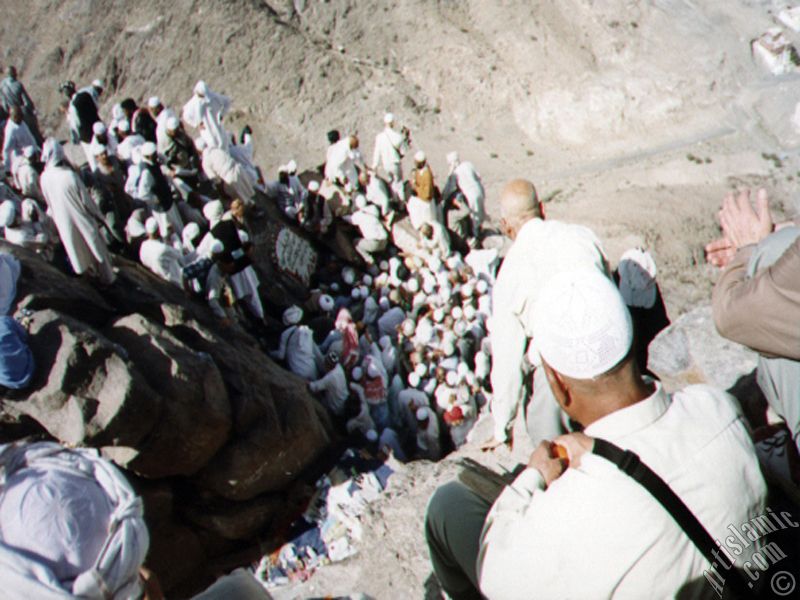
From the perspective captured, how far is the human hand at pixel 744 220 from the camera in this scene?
8.95ft

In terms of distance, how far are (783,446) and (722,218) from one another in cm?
93

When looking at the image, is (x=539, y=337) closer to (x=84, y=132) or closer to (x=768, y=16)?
(x=84, y=132)

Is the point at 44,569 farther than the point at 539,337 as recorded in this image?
No

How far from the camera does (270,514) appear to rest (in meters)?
6.22

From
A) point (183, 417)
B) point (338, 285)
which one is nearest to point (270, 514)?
point (183, 417)

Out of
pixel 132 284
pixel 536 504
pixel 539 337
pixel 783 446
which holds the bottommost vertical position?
pixel 132 284

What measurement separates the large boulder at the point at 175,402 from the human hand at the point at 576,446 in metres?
3.95

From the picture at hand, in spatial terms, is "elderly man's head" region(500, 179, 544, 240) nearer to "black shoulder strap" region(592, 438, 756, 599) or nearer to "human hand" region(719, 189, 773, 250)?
"human hand" region(719, 189, 773, 250)

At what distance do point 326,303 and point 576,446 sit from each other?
637 centimetres

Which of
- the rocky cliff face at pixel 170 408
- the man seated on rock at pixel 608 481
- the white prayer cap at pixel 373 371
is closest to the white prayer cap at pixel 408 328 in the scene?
the white prayer cap at pixel 373 371

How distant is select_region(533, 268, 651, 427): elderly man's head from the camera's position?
2.10 meters

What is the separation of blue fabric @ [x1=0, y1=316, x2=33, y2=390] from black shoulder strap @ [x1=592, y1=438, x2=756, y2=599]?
404cm

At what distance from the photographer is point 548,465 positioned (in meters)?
2.04

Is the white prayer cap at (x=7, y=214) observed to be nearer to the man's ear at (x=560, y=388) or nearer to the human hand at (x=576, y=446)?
the man's ear at (x=560, y=388)
